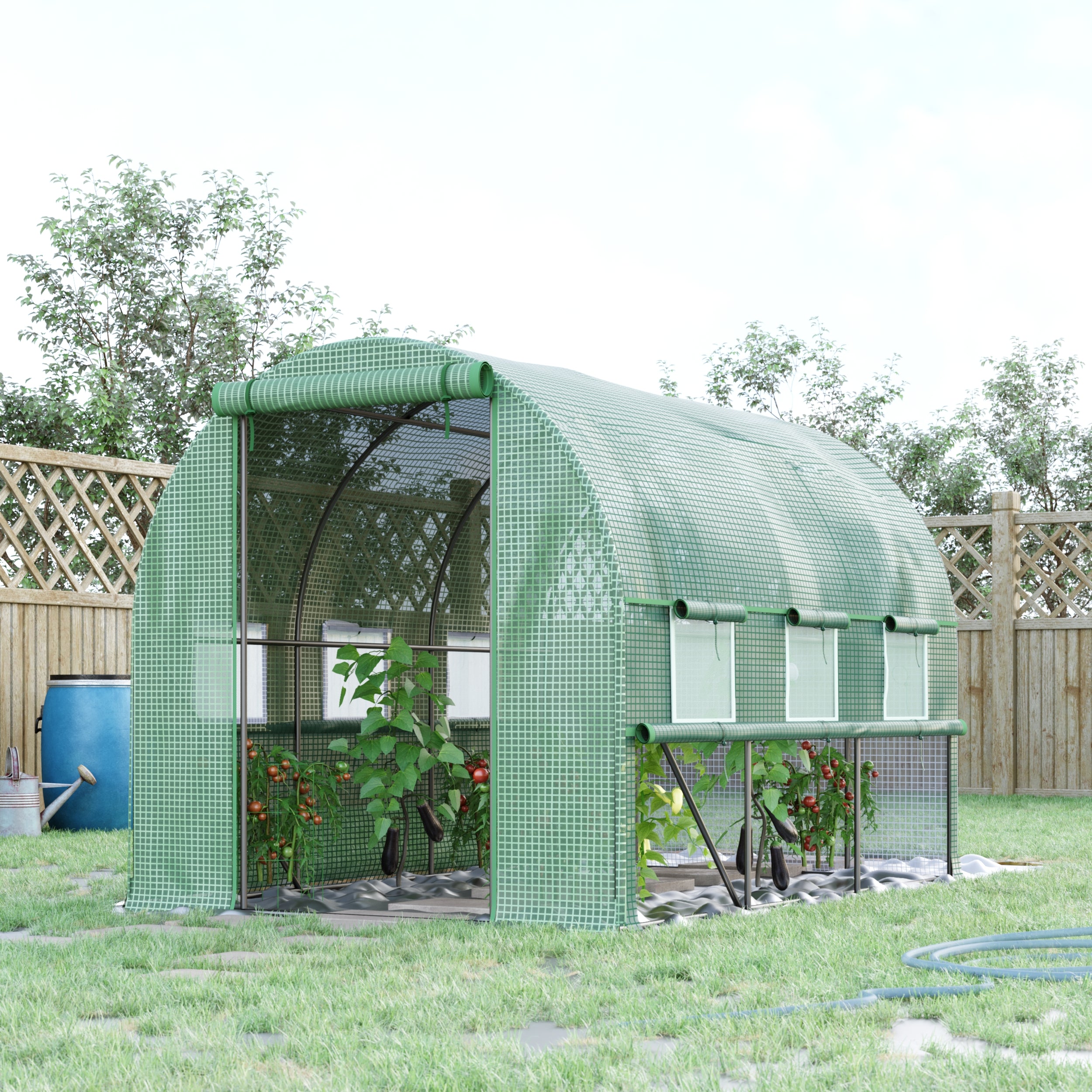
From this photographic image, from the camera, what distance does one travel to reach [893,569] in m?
7.59

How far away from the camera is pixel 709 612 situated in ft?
19.5

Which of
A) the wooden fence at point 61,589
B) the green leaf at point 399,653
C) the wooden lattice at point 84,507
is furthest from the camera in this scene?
the wooden lattice at point 84,507

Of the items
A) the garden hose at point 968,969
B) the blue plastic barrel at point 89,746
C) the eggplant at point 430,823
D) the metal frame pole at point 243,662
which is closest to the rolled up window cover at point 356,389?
the metal frame pole at point 243,662

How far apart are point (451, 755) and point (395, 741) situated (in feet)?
0.84

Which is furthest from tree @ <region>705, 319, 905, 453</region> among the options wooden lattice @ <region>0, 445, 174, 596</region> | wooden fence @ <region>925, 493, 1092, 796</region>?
wooden lattice @ <region>0, 445, 174, 596</region>

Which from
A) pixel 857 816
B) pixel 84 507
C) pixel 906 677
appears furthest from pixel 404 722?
pixel 84 507

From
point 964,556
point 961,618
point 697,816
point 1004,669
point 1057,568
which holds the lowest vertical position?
point 697,816

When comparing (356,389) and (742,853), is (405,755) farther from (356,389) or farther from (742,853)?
(356,389)

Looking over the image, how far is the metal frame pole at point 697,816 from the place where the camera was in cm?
564

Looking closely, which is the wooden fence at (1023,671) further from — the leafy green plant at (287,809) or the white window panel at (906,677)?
the leafy green plant at (287,809)

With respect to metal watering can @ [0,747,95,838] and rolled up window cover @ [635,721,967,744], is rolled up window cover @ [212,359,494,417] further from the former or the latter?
metal watering can @ [0,747,95,838]

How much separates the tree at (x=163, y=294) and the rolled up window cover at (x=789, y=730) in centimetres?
1031

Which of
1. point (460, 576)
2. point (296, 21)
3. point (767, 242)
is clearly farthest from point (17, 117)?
point (460, 576)

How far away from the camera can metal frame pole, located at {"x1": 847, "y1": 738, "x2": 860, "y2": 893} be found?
6602mm
